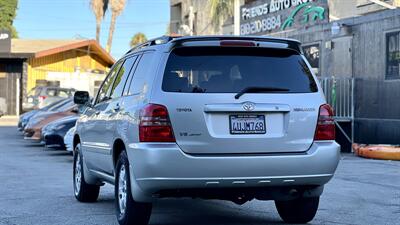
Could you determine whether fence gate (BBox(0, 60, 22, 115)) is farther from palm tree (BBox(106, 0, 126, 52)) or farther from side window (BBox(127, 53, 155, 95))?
side window (BBox(127, 53, 155, 95))

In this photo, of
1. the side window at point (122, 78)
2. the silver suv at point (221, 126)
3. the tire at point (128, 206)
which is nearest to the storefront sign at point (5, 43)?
the side window at point (122, 78)

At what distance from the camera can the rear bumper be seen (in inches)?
240

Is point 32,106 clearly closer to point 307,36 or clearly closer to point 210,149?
point 307,36

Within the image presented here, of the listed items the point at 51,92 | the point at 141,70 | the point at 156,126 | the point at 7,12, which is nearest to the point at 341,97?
Answer: the point at 141,70

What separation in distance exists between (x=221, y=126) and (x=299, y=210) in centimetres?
180

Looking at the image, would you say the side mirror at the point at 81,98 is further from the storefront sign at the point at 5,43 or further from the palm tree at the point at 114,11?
the palm tree at the point at 114,11

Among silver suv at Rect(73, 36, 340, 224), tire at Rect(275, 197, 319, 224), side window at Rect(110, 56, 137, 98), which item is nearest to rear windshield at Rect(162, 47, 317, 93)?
silver suv at Rect(73, 36, 340, 224)

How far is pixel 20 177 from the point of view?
479 inches

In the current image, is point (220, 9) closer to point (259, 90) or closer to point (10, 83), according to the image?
point (10, 83)

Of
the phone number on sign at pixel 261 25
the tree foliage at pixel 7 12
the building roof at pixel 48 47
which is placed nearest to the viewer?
the phone number on sign at pixel 261 25

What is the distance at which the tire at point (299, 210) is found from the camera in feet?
24.2

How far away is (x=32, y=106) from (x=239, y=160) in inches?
1003

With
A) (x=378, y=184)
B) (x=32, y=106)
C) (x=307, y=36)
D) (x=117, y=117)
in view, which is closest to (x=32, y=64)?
(x=32, y=106)

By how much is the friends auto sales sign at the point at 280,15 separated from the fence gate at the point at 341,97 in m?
2.50
